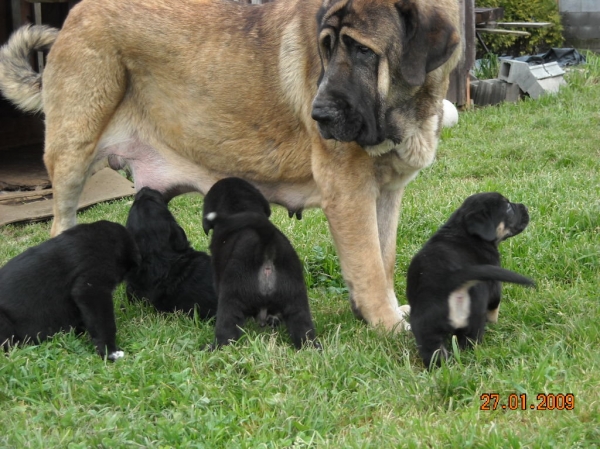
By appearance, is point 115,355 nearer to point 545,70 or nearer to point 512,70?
point 512,70

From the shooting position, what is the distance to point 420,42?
3.96 metres

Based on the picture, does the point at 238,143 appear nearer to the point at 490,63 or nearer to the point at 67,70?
the point at 67,70

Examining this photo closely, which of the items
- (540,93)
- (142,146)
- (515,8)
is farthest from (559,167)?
(515,8)

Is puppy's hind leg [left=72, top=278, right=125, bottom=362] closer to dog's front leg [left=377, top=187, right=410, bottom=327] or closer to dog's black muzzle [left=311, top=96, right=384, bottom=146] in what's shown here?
dog's black muzzle [left=311, top=96, right=384, bottom=146]

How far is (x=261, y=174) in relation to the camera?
4902mm

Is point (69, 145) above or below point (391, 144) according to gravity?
below

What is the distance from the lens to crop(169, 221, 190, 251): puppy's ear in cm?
469

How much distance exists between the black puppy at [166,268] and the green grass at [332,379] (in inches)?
4.7

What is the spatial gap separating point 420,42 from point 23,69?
311cm

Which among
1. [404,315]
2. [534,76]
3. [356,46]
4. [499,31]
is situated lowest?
[534,76]

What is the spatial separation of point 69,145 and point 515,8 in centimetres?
1026

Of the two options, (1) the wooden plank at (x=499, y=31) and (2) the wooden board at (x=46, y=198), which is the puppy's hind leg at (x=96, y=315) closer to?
(2) the wooden board at (x=46, y=198)
